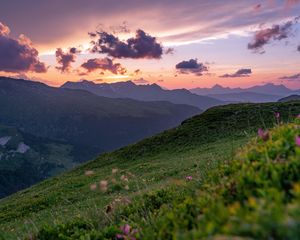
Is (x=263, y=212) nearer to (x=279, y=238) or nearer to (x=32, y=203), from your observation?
(x=279, y=238)

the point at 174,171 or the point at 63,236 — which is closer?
the point at 63,236

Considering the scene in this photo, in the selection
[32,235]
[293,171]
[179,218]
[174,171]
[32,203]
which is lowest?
[32,203]

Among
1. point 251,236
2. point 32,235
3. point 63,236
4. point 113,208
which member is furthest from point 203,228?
point 32,235

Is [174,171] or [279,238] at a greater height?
[279,238]

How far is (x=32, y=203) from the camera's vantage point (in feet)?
108

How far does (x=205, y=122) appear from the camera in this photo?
58500 mm

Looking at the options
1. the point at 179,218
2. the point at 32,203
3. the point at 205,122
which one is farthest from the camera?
the point at 205,122

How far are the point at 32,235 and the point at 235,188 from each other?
6.43m

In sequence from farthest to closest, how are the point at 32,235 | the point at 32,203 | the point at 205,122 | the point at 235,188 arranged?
the point at 205,122 → the point at 32,203 → the point at 32,235 → the point at 235,188

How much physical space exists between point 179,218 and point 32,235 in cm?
559

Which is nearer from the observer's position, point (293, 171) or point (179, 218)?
point (293, 171)

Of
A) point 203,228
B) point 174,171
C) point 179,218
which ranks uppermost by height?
point 203,228

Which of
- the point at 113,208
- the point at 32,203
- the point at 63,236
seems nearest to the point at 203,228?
the point at 63,236

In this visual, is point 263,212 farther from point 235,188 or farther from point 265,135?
point 265,135
